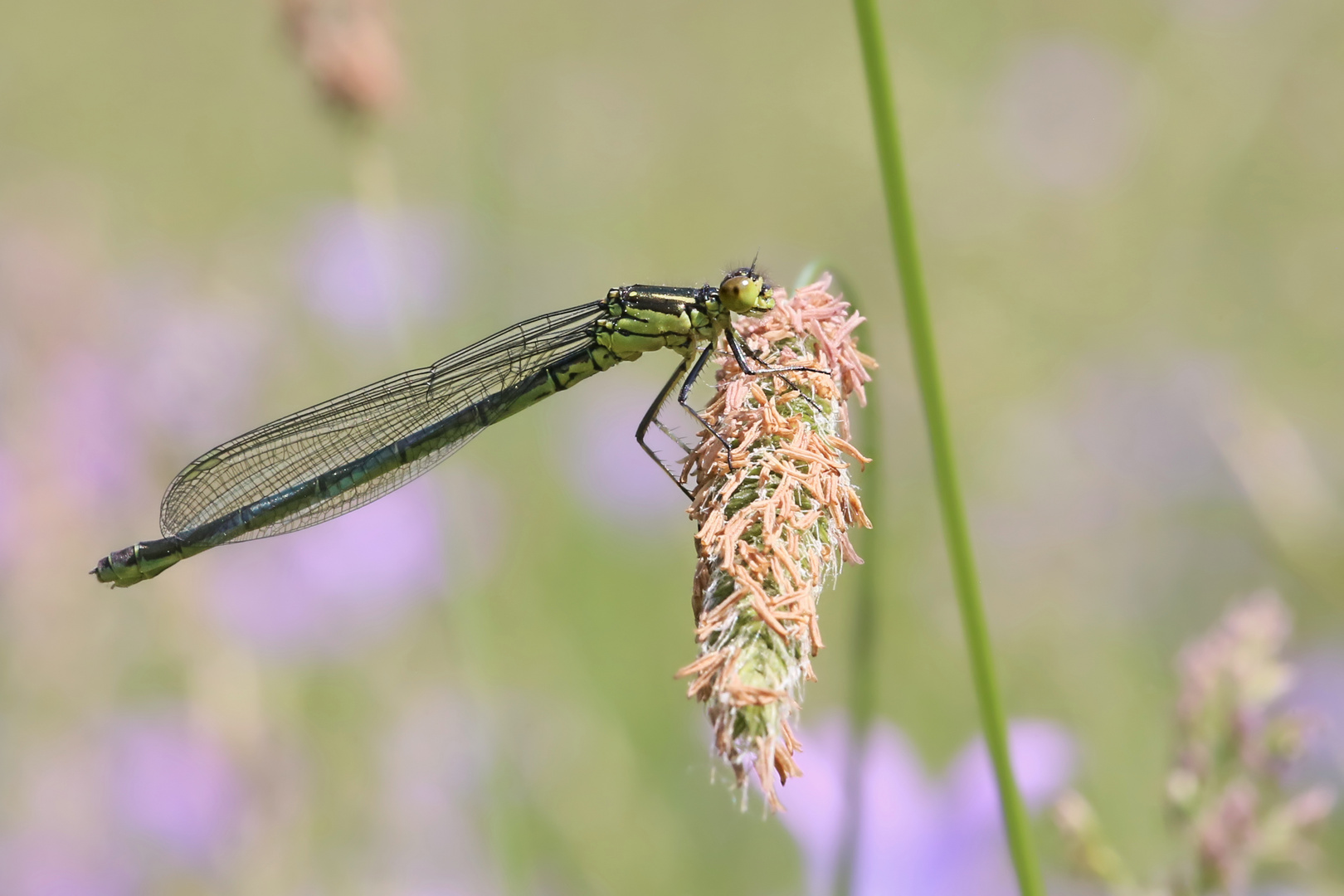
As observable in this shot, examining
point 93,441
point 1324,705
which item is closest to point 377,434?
point 93,441

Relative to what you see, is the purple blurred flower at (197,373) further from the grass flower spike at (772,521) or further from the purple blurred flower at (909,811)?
the grass flower spike at (772,521)

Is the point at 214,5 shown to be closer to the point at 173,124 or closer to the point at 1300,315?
the point at 173,124

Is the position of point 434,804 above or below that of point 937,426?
above

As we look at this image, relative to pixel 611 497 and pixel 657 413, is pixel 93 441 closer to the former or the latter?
pixel 611 497

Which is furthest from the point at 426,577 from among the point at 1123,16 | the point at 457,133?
the point at 1123,16

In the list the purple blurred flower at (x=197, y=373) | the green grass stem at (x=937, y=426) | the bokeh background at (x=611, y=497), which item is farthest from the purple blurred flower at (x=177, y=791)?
the green grass stem at (x=937, y=426)
